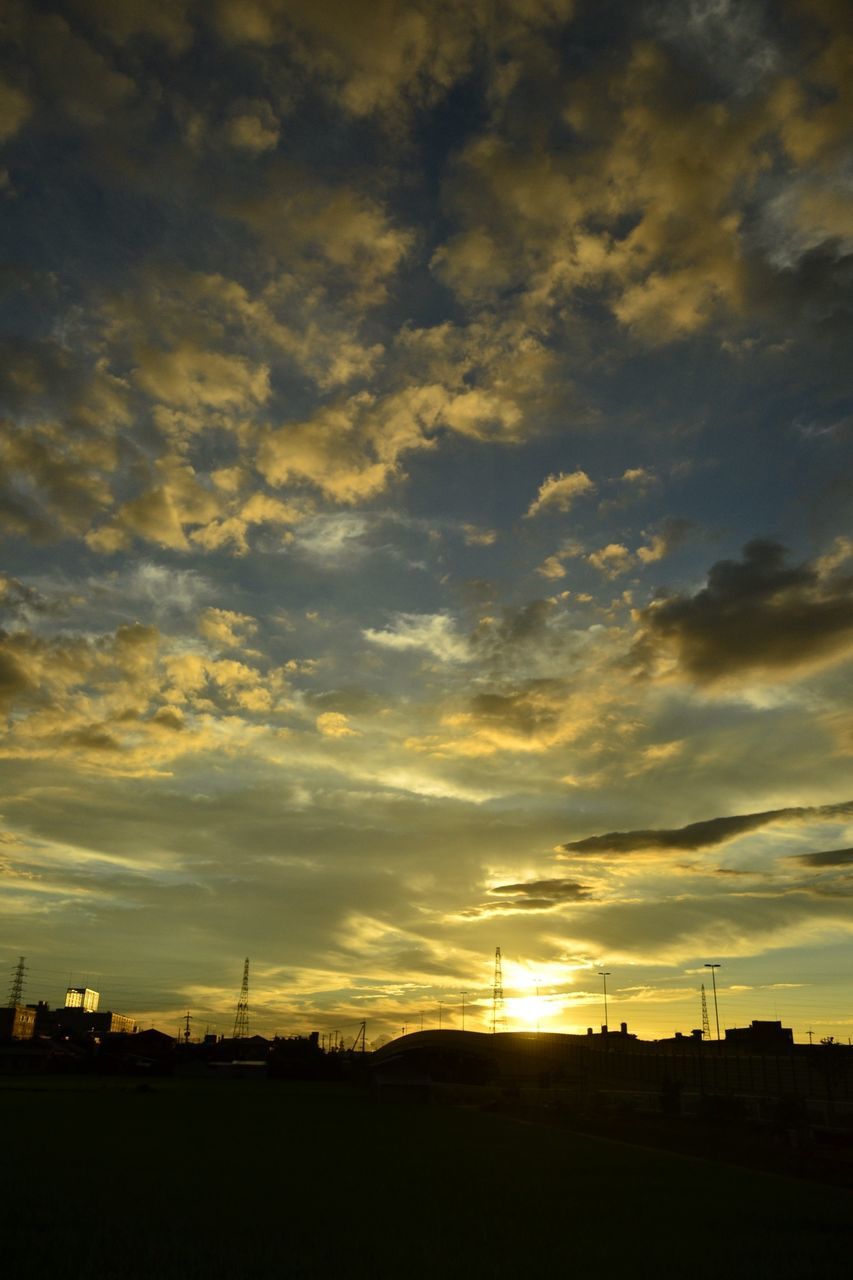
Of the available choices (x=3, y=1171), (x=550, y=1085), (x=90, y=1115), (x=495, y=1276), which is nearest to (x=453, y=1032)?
(x=550, y=1085)

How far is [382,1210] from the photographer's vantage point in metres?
26.2

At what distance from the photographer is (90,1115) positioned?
5662 cm

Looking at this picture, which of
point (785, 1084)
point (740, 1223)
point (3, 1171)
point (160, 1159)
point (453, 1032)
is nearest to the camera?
point (740, 1223)

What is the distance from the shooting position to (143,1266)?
1806 cm

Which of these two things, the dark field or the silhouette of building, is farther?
the silhouette of building

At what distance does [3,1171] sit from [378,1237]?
1512cm

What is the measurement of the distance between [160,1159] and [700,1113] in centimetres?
5983

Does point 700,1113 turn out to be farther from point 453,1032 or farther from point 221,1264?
point 221,1264

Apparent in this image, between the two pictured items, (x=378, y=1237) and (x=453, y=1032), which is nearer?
(x=378, y=1237)

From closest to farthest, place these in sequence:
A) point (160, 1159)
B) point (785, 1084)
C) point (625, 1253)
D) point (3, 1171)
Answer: point (625, 1253)
point (3, 1171)
point (160, 1159)
point (785, 1084)

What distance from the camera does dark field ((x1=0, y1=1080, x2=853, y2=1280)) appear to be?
19.6m

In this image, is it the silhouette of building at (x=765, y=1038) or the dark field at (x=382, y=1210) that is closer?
the dark field at (x=382, y=1210)

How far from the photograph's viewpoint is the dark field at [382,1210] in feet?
64.3

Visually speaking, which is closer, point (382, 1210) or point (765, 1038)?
point (382, 1210)
